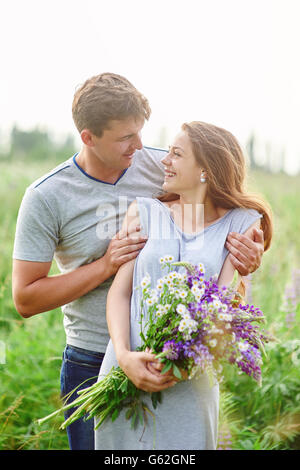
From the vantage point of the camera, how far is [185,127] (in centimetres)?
245

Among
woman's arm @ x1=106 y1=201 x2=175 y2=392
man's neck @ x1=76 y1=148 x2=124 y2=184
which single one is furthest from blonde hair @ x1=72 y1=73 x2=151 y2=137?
woman's arm @ x1=106 y1=201 x2=175 y2=392

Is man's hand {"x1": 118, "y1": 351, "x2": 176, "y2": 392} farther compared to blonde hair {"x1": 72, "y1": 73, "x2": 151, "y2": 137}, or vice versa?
blonde hair {"x1": 72, "y1": 73, "x2": 151, "y2": 137}

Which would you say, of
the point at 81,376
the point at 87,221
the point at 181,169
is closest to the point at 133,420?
the point at 81,376

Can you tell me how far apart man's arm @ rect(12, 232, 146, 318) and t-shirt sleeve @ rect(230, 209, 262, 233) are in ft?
1.72

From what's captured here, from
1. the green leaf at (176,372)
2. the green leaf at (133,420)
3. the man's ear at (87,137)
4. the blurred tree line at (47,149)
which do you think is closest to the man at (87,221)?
the man's ear at (87,137)

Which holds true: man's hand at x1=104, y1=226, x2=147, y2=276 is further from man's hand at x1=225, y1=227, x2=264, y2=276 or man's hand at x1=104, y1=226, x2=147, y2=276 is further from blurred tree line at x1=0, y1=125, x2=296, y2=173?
blurred tree line at x1=0, y1=125, x2=296, y2=173

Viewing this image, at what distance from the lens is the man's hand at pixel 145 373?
6.19 feet

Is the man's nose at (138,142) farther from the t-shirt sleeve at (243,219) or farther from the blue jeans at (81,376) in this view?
the blue jeans at (81,376)

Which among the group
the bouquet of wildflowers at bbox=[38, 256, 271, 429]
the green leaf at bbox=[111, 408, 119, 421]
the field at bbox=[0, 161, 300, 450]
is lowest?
the field at bbox=[0, 161, 300, 450]

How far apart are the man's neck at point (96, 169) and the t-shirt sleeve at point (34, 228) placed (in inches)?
12.0

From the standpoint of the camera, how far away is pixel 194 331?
1.78 metres

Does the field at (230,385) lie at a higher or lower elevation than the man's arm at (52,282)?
lower

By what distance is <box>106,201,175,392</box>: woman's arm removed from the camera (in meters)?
1.90
